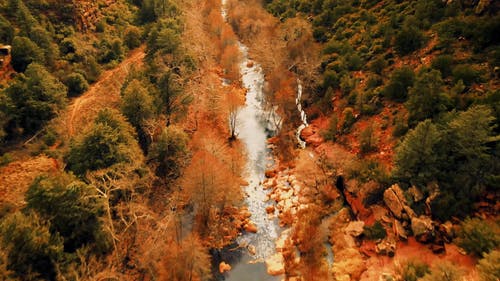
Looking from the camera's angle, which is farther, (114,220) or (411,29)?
(411,29)

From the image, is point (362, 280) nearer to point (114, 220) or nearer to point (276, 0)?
point (114, 220)

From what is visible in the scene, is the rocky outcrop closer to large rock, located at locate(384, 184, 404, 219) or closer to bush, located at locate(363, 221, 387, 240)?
large rock, located at locate(384, 184, 404, 219)

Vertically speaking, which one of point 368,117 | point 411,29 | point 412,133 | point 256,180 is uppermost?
point 411,29

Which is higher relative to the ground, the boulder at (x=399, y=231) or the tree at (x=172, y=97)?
the boulder at (x=399, y=231)

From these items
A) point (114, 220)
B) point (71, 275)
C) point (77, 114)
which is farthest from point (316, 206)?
point (77, 114)

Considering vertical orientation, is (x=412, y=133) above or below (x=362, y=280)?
above

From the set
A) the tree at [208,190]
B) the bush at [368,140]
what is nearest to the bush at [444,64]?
the bush at [368,140]

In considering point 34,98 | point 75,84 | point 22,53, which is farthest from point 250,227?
point 22,53

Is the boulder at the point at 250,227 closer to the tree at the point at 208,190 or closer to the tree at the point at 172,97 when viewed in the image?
the tree at the point at 208,190

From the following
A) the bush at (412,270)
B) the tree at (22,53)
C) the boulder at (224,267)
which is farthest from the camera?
the tree at (22,53)
